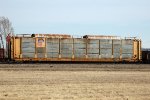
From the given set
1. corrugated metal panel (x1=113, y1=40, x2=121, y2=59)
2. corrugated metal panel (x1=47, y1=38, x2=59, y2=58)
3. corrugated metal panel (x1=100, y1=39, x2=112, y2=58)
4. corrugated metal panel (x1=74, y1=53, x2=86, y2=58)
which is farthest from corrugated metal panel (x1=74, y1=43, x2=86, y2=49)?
corrugated metal panel (x1=113, y1=40, x2=121, y2=59)

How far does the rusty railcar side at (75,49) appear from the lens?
42.5 m

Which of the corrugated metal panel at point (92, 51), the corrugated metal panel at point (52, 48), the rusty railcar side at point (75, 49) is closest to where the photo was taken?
the rusty railcar side at point (75, 49)

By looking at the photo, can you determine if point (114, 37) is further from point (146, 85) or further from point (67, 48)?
point (146, 85)

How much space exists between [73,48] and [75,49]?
0.30 meters

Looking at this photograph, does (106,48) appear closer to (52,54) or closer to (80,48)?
(80,48)

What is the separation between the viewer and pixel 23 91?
16531 mm

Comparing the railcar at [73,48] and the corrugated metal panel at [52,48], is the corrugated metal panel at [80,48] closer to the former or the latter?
the railcar at [73,48]

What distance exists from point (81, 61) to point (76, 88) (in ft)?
84.7

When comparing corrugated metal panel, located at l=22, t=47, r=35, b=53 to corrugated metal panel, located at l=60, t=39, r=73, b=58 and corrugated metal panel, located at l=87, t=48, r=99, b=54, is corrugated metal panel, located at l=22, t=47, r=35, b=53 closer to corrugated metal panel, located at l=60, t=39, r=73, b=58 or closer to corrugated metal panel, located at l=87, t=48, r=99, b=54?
corrugated metal panel, located at l=60, t=39, r=73, b=58

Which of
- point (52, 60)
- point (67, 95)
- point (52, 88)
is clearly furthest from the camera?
point (52, 60)

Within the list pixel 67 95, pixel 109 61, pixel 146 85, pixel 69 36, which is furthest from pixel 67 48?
pixel 67 95

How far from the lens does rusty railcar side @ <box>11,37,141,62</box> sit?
4248 cm

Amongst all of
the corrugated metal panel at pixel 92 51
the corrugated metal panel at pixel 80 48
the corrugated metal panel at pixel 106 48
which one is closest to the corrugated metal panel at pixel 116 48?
the corrugated metal panel at pixel 106 48

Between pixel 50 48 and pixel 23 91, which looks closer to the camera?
pixel 23 91
